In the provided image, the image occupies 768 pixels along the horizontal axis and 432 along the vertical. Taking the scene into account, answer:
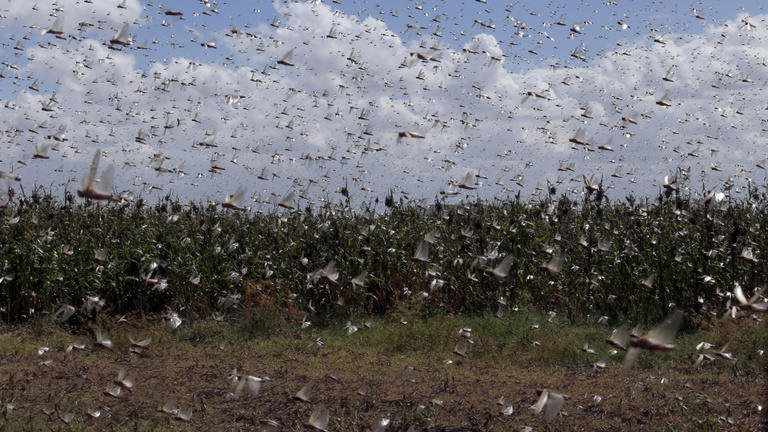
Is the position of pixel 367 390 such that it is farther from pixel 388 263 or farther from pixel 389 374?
pixel 388 263

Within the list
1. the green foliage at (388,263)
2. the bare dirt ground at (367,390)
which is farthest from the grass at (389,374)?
the green foliage at (388,263)

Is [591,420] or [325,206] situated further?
[325,206]

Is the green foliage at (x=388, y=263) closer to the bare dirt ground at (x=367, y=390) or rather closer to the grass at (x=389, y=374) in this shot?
the grass at (x=389, y=374)

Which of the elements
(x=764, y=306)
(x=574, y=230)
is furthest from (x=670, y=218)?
(x=764, y=306)

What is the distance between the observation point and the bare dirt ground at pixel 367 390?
4840 mm

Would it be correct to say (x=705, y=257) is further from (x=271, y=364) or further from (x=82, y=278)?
(x=82, y=278)

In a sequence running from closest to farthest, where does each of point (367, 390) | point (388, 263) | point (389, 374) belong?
point (367, 390), point (389, 374), point (388, 263)

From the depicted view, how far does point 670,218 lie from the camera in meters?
9.38

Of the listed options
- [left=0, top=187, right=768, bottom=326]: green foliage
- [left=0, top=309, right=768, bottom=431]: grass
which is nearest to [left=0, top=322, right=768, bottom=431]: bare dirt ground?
[left=0, top=309, right=768, bottom=431]: grass

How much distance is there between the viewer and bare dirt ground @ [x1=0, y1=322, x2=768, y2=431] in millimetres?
4840

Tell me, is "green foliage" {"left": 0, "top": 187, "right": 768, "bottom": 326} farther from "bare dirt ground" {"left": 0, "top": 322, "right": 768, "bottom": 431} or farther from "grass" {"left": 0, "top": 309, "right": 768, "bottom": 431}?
"bare dirt ground" {"left": 0, "top": 322, "right": 768, "bottom": 431}

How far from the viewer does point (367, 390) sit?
549cm

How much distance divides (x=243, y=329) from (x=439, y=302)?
256cm

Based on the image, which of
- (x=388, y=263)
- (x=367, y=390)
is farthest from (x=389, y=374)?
(x=388, y=263)
